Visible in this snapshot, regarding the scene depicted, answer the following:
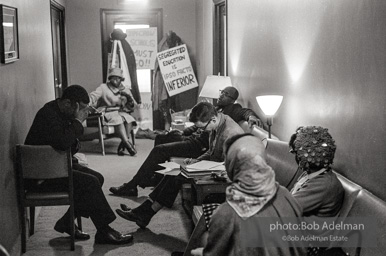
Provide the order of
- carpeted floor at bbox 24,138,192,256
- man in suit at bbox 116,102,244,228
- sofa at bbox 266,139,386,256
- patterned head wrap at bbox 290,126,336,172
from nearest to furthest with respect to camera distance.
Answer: sofa at bbox 266,139,386,256 < patterned head wrap at bbox 290,126,336,172 < carpeted floor at bbox 24,138,192,256 < man in suit at bbox 116,102,244,228

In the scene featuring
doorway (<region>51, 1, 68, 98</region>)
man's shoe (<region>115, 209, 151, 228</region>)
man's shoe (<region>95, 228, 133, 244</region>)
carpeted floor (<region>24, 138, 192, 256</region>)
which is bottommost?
carpeted floor (<region>24, 138, 192, 256</region>)

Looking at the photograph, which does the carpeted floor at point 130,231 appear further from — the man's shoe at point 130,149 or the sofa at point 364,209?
the man's shoe at point 130,149

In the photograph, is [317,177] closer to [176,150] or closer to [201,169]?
[201,169]

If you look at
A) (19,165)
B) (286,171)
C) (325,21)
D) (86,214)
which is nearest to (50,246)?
(86,214)

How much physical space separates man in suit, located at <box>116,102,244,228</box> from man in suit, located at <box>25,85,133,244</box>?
0.30m

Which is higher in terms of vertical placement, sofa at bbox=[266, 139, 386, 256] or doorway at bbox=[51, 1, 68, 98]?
doorway at bbox=[51, 1, 68, 98]

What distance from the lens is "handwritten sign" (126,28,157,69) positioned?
969 centimetres

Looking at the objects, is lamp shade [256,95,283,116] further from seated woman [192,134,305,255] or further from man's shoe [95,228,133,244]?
seated woman [192,134,305,255]

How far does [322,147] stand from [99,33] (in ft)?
23.7

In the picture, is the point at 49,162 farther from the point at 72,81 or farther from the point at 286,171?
the point at 72,81

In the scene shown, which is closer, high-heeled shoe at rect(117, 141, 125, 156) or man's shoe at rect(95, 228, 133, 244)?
man's shoe at rect(95, 228, 133, 244)

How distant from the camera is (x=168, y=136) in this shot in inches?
257

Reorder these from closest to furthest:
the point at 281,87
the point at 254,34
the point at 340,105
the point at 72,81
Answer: the point at 340,105, the point at 281,87, the point at 254,34, the point at 72,81

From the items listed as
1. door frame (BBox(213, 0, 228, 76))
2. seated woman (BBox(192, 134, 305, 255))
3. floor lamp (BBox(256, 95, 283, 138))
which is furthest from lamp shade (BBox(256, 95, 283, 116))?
door frame (BBox(213, 0, 228, 76))
